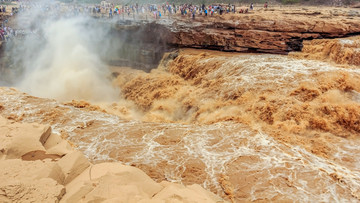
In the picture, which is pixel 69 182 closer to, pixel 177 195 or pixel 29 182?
pixel 29 182

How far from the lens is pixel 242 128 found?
759 cm

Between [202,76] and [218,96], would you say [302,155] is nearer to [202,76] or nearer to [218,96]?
[218,96]

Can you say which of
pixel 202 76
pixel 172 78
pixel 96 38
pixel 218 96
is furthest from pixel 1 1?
pixel 218 96

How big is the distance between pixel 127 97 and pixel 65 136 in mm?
6727

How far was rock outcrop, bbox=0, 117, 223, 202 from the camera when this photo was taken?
3.36 meters

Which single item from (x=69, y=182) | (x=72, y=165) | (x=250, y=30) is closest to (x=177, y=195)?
(x=69, y=182)

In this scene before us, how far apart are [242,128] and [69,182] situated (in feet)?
17.2

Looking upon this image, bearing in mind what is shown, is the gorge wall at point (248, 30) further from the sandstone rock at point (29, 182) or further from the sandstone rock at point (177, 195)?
the sandstone rock at point (29, 182)

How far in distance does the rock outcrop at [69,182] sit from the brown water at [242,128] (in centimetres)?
148

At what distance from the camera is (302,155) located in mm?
6070

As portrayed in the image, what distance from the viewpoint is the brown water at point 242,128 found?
532 centimetres

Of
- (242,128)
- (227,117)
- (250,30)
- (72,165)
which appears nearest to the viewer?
(72,165)

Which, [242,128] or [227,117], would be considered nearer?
[242,128]

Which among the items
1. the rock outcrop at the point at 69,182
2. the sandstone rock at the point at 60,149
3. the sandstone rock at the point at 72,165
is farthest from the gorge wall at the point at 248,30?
the sandstone rock at the point at 72,165
